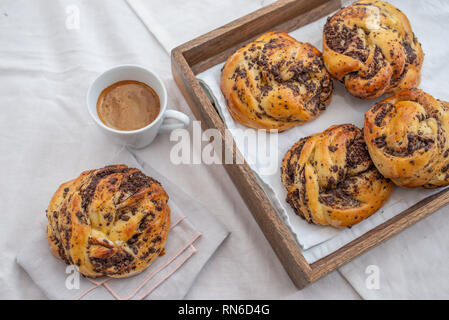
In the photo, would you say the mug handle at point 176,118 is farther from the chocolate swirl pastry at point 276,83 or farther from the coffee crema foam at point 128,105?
the chocolate swirl pastry at point 276,83

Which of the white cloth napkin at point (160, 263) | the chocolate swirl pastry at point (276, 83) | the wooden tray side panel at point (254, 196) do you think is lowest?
the white cloth napkin at point (160, 263)

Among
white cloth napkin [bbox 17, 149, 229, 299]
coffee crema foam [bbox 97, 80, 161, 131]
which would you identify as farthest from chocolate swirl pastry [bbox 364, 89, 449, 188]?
coffee crema foam [bbox 97, 80, 161, 131]

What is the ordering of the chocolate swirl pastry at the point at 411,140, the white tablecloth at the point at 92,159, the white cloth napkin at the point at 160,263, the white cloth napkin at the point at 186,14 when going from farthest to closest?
1. the white cloth napkin at the point at 186,14
2. the white tablecloth at the point at 92,159
3. the white cloth napkin at the point at 160,263
4. the chocolate swirl pastry at the point at 411,140

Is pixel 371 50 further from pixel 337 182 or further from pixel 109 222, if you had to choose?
pixel 109 222

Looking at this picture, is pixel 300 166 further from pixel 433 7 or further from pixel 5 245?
pixel 5 245

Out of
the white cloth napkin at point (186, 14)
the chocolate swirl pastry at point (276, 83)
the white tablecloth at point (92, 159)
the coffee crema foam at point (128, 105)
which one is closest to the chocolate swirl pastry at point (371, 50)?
the chocolate swirl pastry at point (276, 83)

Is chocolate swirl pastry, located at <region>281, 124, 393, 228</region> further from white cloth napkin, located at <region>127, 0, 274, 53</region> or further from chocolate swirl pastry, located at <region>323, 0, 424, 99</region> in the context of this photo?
white cloth napkin, located at <region>127, 0, 274, 53</region>

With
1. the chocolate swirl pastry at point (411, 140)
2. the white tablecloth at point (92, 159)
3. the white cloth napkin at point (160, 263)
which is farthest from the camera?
the white tablecloth at point (92, 159)
